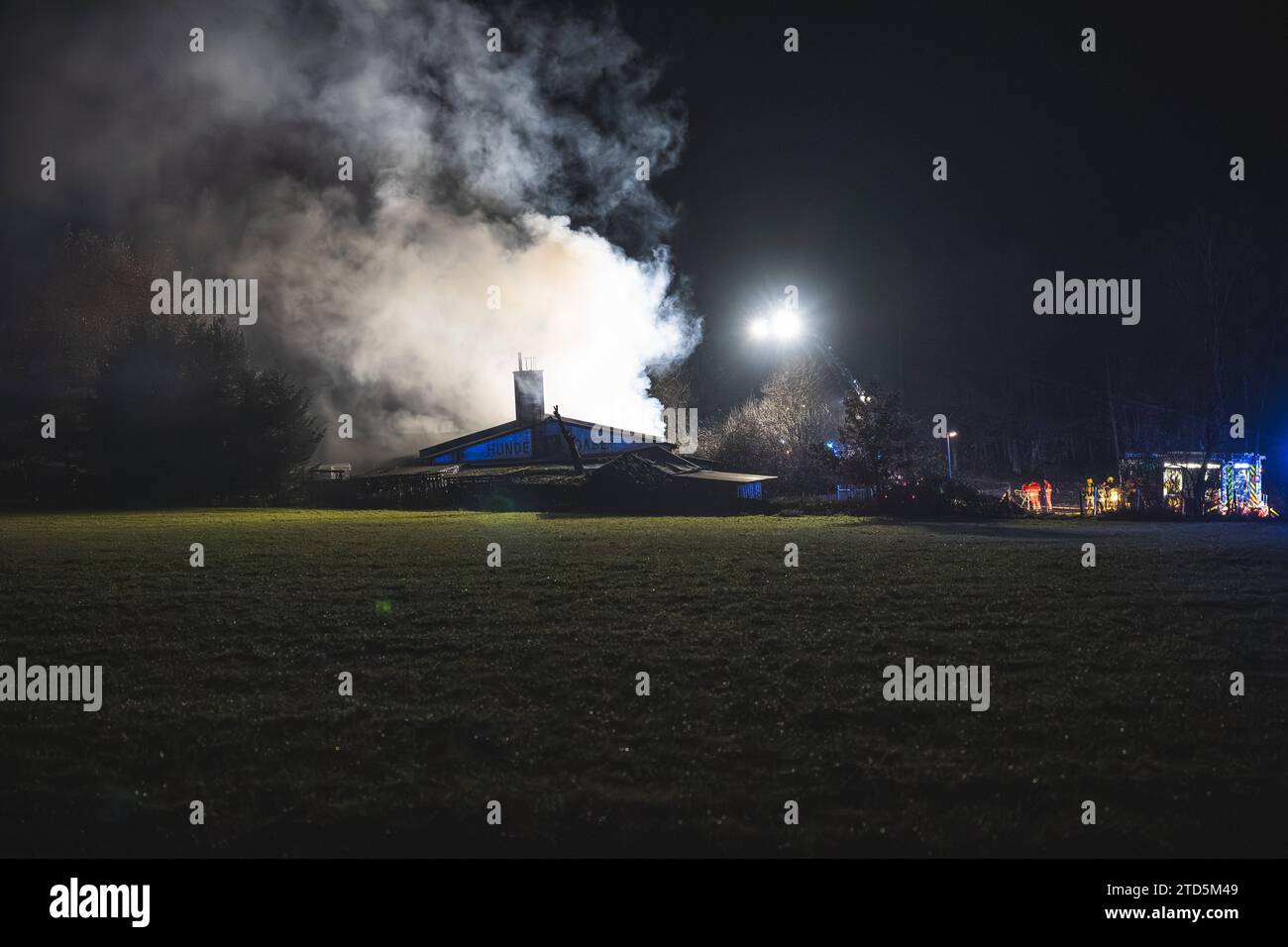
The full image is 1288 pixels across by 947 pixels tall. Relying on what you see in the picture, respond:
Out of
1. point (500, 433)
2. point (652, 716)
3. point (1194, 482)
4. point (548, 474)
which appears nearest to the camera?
point (652, 716)

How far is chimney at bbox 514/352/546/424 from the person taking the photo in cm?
6844

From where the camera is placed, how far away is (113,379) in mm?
56156

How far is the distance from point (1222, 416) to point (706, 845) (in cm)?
4198

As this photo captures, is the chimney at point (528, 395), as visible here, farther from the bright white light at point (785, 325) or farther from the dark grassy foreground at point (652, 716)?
the dark grassy foreground at point (652, 716)

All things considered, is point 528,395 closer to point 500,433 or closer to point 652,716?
point 500,433

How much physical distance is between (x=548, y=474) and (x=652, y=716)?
4517 cm

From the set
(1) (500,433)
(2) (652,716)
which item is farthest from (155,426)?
(2) (652,716)

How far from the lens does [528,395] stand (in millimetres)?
68750

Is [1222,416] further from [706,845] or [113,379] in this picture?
[113,379]

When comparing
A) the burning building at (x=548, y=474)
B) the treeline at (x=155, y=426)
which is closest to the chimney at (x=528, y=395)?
the burning building at (x=548, y=474)

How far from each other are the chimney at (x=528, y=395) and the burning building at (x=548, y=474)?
3.1 inches

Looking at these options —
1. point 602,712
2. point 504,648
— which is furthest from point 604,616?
point 602,712

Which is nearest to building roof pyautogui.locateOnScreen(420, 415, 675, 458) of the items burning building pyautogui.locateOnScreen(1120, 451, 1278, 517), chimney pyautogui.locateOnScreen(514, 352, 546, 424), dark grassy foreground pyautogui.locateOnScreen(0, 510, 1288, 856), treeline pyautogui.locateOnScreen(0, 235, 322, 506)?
chimney pyautogui.locateOnScreen(514, 352, 546, 424)

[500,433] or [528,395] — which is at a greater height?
[528,395]
